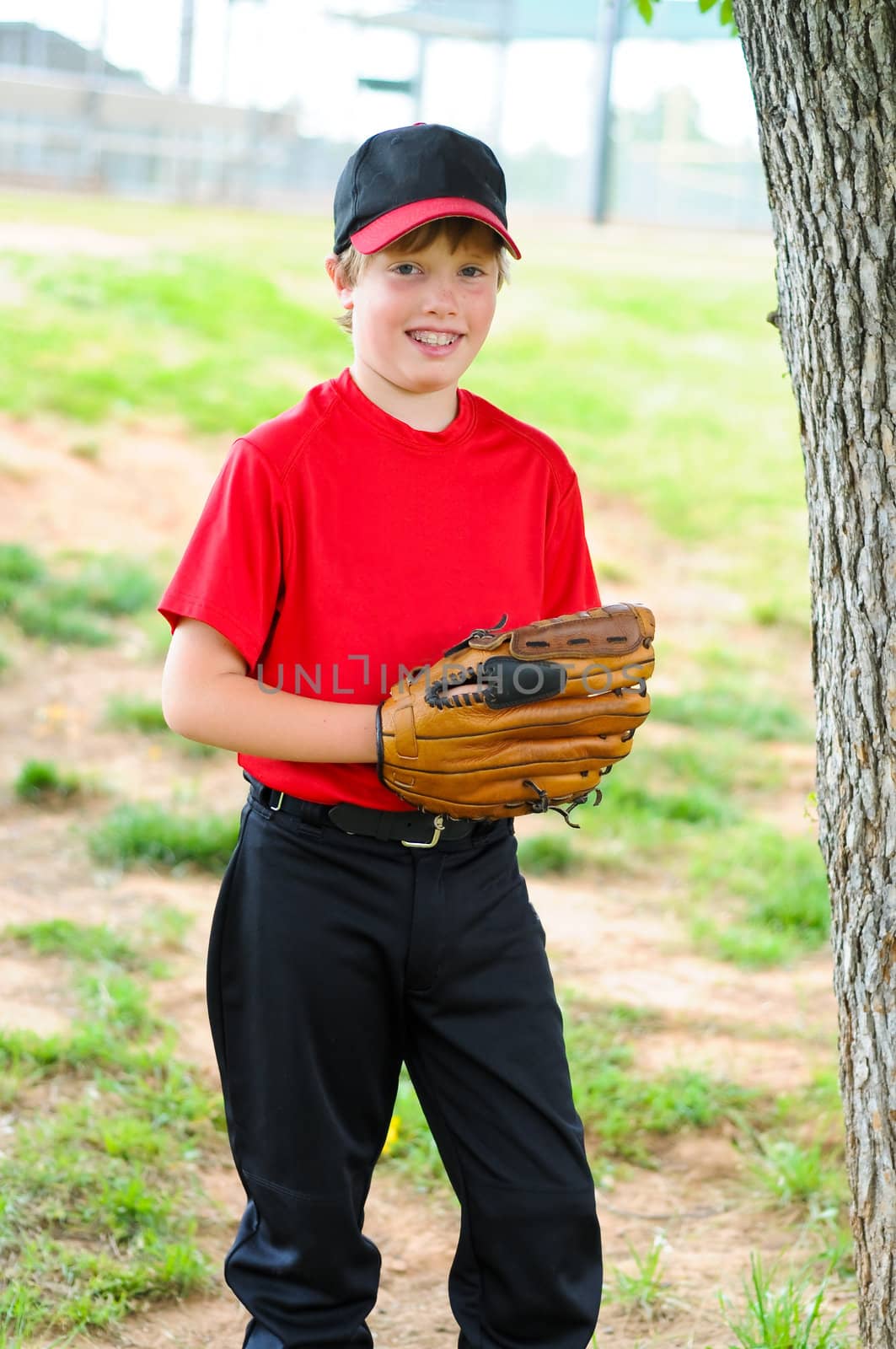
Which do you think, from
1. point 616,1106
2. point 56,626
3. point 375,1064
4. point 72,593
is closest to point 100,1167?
point 375,1064

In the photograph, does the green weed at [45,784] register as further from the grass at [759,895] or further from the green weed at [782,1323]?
the green weed at [782,1323]

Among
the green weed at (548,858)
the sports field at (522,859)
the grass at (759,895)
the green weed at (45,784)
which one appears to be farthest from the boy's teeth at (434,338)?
the green weed at (45,784)

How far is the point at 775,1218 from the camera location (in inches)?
111

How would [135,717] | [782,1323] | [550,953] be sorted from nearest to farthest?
[782,1323], [550,953], [135,717]

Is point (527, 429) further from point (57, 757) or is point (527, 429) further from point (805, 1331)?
point (57, 757)

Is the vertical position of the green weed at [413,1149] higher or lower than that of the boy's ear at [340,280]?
lower

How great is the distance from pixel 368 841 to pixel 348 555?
386 millimetres

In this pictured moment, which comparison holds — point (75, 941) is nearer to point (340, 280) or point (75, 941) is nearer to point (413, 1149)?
point (413, 1149)

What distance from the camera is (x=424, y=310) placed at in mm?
1870

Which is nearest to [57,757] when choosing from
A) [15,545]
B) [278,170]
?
[15,545]

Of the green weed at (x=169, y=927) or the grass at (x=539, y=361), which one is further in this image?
the grass at (x=539, y=361)

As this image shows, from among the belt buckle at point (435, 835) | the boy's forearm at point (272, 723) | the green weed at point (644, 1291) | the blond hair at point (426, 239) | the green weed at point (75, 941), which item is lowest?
the green weed at point (644, 1291)

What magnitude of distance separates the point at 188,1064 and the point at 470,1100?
1399 mm

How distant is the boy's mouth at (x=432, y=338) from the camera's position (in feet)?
6.19
